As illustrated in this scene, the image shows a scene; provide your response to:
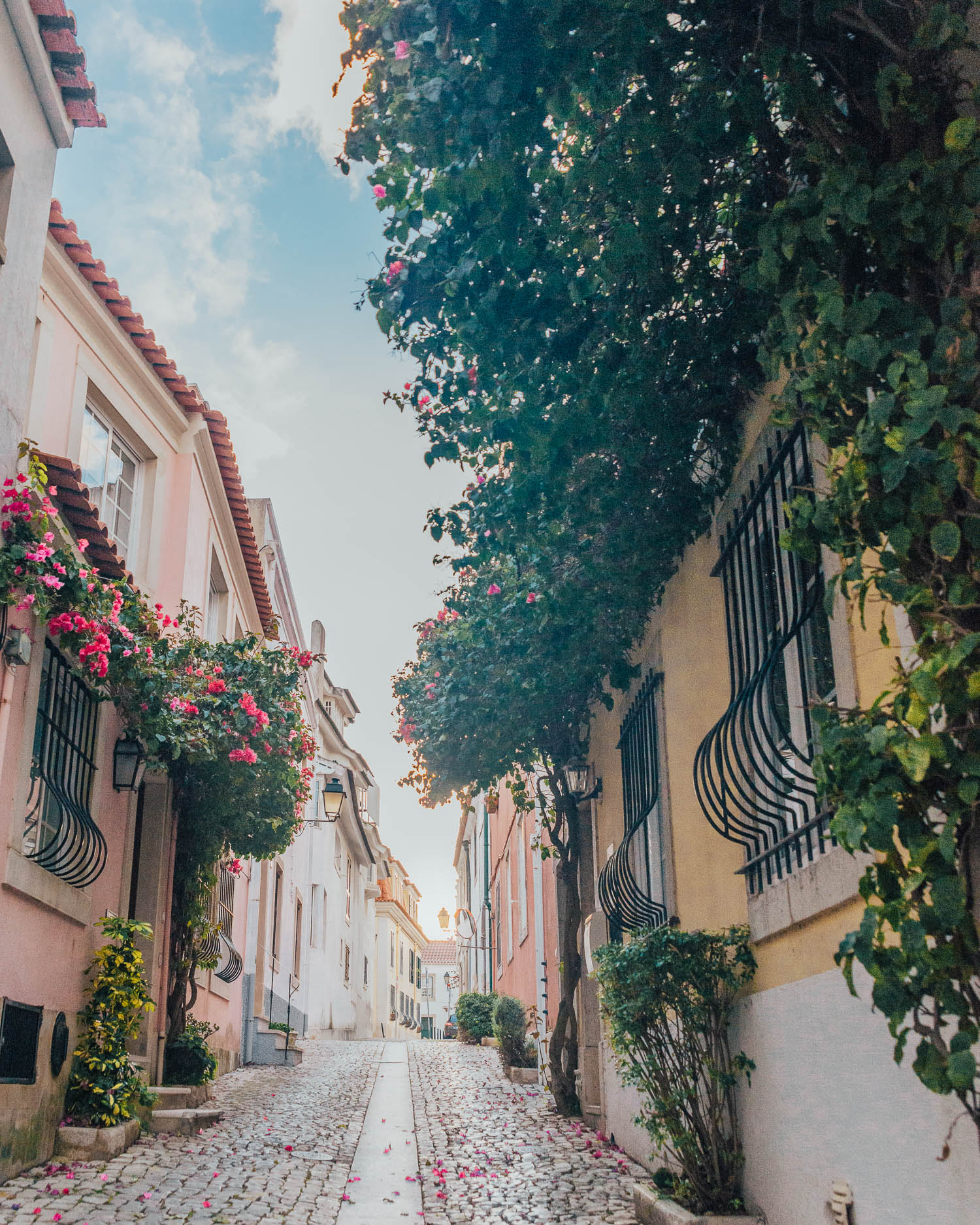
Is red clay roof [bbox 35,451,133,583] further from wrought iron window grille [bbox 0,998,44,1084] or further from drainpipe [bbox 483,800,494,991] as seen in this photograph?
drainpipe [bbox 483,800,494,991]

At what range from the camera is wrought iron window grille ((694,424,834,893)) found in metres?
4.29

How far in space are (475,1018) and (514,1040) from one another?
8.40m

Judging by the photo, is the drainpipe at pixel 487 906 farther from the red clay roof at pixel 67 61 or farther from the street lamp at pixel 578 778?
the red clay roof at pixel 67 61

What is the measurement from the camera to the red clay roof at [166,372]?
875 centimetres

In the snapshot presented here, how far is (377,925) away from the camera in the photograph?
4366cm

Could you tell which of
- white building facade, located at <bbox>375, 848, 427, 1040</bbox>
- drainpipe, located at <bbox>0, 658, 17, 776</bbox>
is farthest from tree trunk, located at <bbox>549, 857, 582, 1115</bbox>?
white building facade, located at <bbox>375, 848, 427, 1040</bbox>

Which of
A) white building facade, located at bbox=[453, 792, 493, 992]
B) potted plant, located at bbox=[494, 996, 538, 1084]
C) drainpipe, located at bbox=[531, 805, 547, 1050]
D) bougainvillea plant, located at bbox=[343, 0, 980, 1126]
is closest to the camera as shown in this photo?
bougainvillea plant, located at bbox=[343, 0, 980, 1126]

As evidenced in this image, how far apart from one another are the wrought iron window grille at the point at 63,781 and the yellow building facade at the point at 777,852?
142 inches

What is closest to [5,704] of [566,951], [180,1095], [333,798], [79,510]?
[79,510]

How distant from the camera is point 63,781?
7488 millimetres

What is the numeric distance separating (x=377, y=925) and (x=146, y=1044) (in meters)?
35.4

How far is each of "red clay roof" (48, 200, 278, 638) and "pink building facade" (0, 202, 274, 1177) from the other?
2 centimetres

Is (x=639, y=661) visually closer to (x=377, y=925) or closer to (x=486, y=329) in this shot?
(x=486, y=329)

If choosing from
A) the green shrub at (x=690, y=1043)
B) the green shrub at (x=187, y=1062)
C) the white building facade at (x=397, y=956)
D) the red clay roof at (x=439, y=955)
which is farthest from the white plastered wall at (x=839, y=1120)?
the red clay roof at (x=439, y=955)
